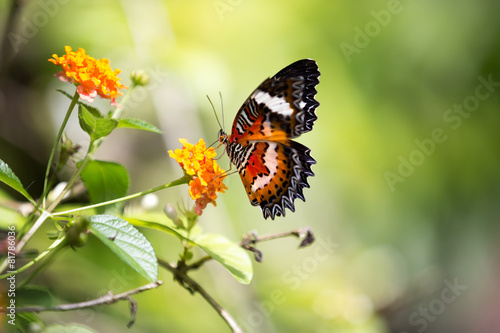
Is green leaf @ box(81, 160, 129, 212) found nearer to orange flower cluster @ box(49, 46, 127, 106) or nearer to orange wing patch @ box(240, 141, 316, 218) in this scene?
orange flower cluster @ box(49, 46, 127, 106)

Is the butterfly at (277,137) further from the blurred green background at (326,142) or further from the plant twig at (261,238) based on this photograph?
the blurred green background at (326,142)

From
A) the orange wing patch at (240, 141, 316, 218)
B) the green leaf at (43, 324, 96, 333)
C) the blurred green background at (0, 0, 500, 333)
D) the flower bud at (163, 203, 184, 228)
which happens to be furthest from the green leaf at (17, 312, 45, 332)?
the orange wing patch at (240, 141, 316, 218)

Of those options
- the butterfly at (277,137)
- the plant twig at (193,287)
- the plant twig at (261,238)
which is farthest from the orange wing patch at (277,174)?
the plant twig at (193,287)

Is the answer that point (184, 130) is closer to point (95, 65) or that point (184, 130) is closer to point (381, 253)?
point (95, 65)

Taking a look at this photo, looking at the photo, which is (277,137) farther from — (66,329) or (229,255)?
(66,329)

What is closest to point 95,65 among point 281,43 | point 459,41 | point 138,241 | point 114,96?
point 114,96

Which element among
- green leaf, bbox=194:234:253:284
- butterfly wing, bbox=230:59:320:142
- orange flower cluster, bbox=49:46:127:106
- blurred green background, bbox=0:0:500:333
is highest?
blurred green background, bbox=0:0:500:333

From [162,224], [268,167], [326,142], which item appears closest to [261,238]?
[162,224]
